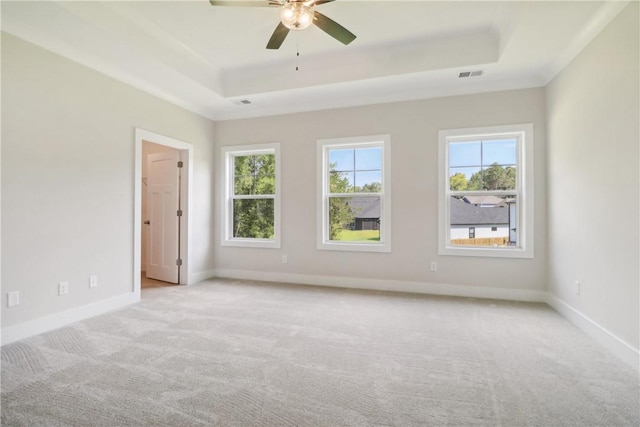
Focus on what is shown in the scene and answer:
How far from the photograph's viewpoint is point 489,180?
13.3 ft

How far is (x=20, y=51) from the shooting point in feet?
8.92

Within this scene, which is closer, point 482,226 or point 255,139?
point 482,226

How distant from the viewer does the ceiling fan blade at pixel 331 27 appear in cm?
232

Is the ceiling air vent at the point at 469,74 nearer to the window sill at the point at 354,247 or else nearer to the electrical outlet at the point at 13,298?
the window sill at the point at 354,247

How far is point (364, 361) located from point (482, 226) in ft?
8.98

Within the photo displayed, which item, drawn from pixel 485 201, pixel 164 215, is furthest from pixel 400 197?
pixel 164 215

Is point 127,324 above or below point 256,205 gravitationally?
below

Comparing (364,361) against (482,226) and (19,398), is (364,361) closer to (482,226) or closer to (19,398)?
(19,398)

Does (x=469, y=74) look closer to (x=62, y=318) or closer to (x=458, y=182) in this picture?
(x=458, y=182)

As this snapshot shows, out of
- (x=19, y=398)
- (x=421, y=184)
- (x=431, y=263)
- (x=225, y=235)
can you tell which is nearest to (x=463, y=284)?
(x=431, y=263)

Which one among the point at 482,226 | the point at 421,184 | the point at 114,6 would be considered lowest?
the point at 482,226

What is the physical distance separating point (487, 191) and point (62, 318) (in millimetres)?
5051

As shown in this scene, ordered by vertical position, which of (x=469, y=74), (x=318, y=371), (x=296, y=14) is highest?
(x=469, y=74)

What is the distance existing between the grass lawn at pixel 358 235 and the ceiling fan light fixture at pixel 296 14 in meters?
2.94
